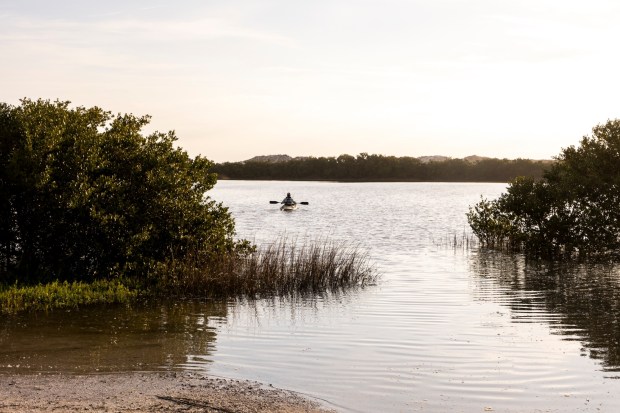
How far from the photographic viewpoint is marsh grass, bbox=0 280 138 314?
18219 mm

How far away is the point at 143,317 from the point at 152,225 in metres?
4.06

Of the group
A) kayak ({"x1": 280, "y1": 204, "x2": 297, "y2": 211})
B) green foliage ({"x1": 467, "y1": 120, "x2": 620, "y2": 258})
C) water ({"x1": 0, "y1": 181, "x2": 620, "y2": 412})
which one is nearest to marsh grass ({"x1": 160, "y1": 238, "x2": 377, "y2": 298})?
water ({"x1": 0, "y1": 181, "x2": 620, "y2": 412})

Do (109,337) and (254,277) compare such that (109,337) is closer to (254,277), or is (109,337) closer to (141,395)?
(141,395)

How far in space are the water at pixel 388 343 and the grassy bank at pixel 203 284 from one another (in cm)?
86

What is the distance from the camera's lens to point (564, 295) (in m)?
23.2

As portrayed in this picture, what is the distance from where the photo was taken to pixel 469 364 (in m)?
13.8

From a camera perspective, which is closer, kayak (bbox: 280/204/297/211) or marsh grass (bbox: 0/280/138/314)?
marsh grass (bbox: 0/280/138/314)

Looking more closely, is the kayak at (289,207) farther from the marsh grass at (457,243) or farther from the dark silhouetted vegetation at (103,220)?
the dark silhouetted vegetation at (103,220)

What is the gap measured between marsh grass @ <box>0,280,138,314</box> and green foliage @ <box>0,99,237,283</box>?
97 centimetres

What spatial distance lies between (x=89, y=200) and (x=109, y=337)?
5798mm

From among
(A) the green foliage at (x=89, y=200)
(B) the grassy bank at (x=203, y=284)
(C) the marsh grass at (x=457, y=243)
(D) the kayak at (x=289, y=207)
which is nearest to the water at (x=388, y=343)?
(B) the grassy bank at (x=203, y=284)

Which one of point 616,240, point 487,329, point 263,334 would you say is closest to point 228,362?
point 263,334

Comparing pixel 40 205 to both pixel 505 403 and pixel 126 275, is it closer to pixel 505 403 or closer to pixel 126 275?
pixel 126 275

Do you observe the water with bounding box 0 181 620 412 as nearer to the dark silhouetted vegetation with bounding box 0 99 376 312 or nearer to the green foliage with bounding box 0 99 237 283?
the dark silhouetted vegetation with bounding box 0 99 376 312
